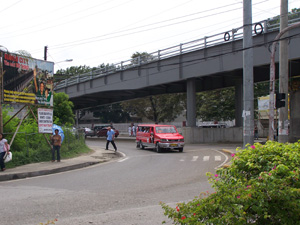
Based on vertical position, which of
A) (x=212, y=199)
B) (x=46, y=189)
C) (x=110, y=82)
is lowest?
(x=46, y=189)

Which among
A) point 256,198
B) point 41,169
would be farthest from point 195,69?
point 256,198

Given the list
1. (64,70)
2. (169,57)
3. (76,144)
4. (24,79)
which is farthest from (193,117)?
(64,70)

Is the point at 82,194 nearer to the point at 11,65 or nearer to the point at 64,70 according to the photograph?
the point at 11,65

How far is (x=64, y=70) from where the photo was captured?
7869 centimetres

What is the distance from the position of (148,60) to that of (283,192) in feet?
102

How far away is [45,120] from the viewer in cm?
1620

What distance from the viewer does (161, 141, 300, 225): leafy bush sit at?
130 inches

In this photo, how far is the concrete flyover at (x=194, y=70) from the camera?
23.8 metres

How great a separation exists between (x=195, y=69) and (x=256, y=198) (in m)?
26.7

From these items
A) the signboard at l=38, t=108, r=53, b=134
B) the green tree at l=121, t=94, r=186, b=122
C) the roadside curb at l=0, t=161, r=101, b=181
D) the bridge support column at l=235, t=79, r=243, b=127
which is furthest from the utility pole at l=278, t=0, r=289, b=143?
the green tree at l=121, t=94, r=186, b=122

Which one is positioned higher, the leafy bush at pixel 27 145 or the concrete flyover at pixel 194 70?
the concrete flyover at pixel 194 70

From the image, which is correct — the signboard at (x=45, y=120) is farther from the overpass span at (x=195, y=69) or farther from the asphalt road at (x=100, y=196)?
the overpass span at (x=195, y=69)

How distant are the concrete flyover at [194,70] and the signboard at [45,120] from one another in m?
11.9

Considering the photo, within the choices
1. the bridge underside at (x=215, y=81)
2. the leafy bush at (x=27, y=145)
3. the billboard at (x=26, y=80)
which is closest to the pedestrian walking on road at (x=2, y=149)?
the leafy bush at (x=27, y=145)
